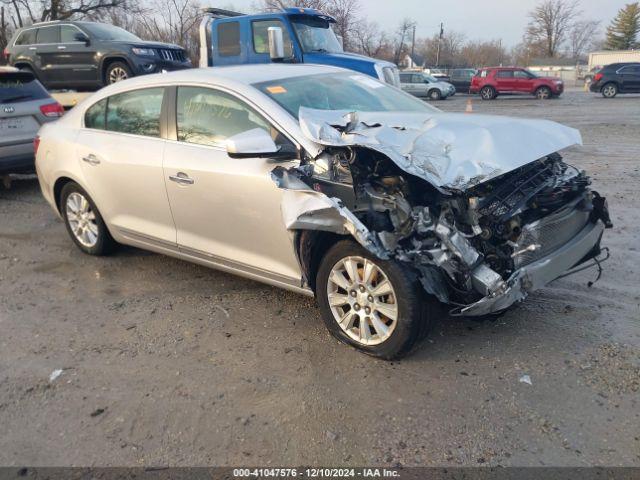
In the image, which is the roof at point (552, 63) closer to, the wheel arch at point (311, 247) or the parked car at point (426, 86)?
the parked car at point (426, 86)

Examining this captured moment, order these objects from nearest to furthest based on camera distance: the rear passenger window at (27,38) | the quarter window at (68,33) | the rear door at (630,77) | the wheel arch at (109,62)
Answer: the wheel arch at (109,62)
the quarter window at (68,33)
the rear passenger window at (27,38)
the rear door at (630,77)

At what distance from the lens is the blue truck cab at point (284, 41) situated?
9.77 m

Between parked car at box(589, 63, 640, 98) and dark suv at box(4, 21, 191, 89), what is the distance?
75.3ft

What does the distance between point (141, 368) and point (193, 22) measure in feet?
127

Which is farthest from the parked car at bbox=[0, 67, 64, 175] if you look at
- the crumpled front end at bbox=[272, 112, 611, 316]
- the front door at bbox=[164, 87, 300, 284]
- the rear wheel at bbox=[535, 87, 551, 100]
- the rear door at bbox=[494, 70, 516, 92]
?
the rear wheel at bbox=[535, 87, 551, 100]

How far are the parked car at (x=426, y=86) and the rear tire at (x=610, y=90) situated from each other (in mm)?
7672

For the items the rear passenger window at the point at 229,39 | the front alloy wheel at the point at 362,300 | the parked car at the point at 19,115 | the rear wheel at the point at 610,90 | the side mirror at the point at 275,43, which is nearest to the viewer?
the front alloy wheel at the point at 362,300

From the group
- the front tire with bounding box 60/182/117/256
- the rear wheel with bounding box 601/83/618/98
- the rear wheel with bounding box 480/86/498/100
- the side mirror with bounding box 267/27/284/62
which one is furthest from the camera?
the rear wheel with bounding box 480/86/498/100

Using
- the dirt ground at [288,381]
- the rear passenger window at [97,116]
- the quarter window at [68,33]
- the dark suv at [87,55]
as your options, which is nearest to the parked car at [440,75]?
the dark suv at [87,55]

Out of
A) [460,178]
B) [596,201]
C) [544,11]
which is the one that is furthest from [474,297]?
[544,11]

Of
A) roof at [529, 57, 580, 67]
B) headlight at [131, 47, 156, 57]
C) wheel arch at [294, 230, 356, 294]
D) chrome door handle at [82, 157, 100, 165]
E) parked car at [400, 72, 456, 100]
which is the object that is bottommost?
wheel arch at [294, 230, 356, 294]

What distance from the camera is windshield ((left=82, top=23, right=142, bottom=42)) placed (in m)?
11.8

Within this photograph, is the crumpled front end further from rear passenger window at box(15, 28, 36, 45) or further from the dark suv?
rear passenger window at box(15, 28, 36, 45)

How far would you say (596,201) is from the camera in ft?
12.6
